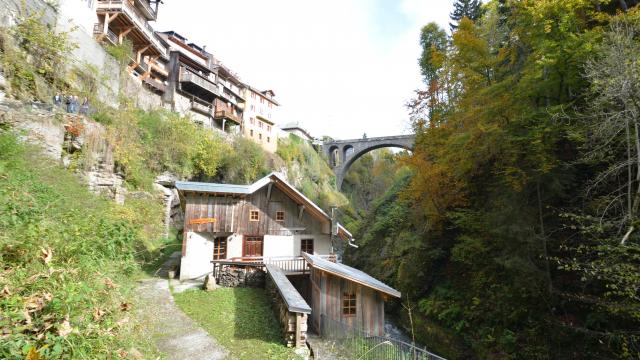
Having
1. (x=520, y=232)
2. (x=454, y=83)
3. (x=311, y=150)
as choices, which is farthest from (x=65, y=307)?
(x=311, y=150)

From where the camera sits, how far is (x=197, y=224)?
49.3ft

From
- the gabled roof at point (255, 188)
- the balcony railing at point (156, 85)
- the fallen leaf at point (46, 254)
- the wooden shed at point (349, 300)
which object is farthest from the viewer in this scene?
the balcony railing at point (156, 85)

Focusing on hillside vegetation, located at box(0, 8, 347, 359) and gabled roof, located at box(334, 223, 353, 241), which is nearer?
hillside vegetation, located at box(0, 8, 347, 359)

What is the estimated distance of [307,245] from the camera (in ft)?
56.5

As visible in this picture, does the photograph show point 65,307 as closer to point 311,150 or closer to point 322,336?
point 322,336

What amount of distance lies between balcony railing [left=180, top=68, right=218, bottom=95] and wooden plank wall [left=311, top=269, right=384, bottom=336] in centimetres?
2905

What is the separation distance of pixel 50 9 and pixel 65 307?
20267 millimetres

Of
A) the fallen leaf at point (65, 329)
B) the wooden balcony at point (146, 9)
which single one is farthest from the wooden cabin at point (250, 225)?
the wooden balcony at point (146, 9)

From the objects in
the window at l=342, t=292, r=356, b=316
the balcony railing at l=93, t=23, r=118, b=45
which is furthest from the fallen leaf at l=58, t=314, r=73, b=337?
the balcony railing at l=93, t=23, r=118, b=45

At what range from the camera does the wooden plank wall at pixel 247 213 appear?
1515 cm

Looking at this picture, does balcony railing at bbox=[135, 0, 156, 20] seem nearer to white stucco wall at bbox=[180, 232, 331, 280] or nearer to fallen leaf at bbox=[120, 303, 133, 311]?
white stucco wall at bbox=[180, 232, 331, 280]

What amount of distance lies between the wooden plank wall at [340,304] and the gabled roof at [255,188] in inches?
225

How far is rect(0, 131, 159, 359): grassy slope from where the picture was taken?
3.14 meters

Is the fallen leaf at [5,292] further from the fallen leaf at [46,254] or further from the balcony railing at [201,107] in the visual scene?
the balcony railing at [201,107]
